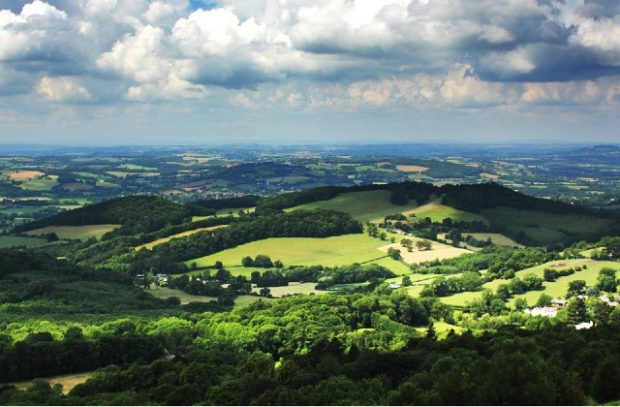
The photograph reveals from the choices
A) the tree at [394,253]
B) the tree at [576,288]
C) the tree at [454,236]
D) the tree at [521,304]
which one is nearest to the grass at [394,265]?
the tree at [394,253]

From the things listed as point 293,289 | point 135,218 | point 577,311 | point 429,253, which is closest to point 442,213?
point 429,253

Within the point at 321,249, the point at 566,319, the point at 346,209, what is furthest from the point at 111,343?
the point at 346,209

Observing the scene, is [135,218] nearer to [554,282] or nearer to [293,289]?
[293,289]

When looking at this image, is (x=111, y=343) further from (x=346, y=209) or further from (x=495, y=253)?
(x=346, y=209)

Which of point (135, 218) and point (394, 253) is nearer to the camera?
point (394, 253)

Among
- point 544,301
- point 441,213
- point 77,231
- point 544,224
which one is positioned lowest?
point 77,231

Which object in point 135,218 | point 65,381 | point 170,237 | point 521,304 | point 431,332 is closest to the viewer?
point 65,381

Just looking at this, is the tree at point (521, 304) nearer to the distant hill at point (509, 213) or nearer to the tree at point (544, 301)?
the tree at point (544, 301)
